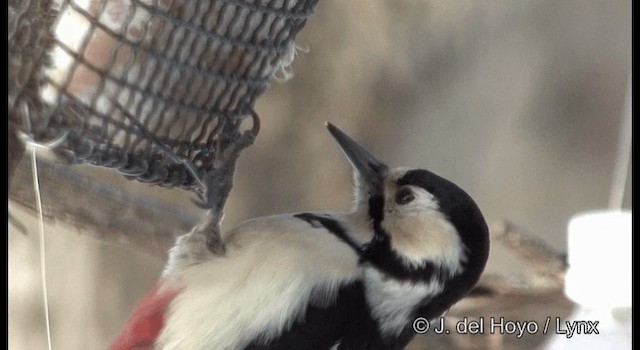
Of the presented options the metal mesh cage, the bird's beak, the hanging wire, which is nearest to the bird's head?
the bird's beak

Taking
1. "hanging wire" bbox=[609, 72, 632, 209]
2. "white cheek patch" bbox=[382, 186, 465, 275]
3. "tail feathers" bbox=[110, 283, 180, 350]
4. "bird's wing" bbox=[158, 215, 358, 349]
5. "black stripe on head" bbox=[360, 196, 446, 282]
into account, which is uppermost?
"hanging wire" bbox=[609, 72, 632, 209]

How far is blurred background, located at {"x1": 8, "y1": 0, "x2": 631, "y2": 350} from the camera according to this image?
0.68 m

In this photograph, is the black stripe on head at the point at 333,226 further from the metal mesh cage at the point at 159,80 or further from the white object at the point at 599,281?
the white object at the point at 599,281

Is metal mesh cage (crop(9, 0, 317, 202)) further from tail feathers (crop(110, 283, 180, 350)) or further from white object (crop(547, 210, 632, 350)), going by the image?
white object (crop(547, 210, 632, 350))

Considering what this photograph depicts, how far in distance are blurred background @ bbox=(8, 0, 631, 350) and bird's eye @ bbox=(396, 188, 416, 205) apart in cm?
3

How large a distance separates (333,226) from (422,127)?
0.14 m

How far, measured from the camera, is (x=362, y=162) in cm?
73

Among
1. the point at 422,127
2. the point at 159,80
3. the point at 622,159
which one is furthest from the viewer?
the point at 622,159

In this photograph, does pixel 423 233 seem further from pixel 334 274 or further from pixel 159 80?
pixel 159 80

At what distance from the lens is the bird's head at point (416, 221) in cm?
71

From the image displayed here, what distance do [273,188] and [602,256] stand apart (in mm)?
404

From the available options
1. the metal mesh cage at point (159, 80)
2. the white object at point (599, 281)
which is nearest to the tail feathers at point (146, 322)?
the metal mesh cage at point (159, 80)

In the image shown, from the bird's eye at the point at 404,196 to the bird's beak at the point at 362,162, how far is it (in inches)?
0.8

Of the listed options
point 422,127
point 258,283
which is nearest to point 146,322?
point 258,283
